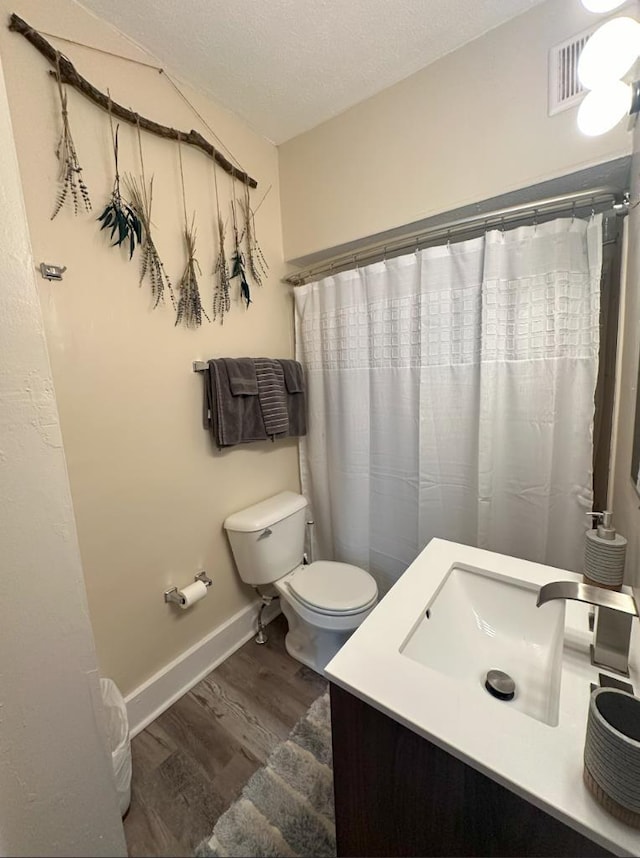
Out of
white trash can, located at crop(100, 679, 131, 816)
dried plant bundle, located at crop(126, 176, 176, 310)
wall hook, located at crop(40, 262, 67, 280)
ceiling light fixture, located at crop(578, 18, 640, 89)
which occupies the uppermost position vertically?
ceiling light fixture, located at crop(578, 18, 640, 89)

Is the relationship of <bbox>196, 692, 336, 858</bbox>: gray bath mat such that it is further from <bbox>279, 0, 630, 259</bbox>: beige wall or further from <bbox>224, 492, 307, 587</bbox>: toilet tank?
<bbox>279, 0, 630, 259</bbox>: beige wall

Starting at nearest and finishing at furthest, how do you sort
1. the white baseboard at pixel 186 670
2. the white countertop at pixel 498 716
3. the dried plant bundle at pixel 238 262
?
the white countertop at pixel 498 716 < the white baseboard at pixel 186 670 < the dried plant bundle at pixel 238 262

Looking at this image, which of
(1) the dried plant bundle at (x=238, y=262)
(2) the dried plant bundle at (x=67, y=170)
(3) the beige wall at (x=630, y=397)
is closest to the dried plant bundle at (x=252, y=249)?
(1) the dried plant bundle at (x=238, y=262)

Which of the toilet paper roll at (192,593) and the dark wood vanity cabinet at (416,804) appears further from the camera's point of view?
the toilet paper roll at (192,593)

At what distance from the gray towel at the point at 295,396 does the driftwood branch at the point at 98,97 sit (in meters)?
0.90

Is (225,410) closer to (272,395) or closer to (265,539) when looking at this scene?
(272,395)

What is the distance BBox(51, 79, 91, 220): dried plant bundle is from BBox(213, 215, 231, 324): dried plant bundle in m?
0.51

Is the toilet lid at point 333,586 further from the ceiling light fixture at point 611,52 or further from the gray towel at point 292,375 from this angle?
the ceiling light fixture at point 611,52

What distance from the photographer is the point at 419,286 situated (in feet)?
4.71

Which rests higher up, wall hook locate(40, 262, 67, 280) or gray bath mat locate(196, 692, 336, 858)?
wall hook locate(40, 262, 67, 280)

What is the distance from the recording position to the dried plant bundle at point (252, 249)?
1570 millimetres

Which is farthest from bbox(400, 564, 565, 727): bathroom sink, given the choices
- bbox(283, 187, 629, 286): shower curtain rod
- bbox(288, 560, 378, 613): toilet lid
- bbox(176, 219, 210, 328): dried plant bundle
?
bbox(176, 219, 210, 328): dried plant bundle

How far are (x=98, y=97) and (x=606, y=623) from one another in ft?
6.40

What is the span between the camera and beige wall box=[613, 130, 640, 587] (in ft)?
2.55
